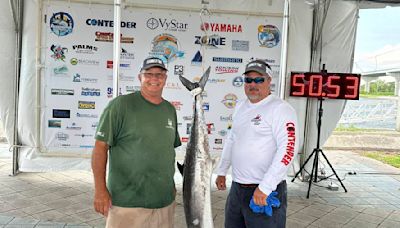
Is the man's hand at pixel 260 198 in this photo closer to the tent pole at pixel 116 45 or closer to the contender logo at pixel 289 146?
the contender logo at pixel 289 146

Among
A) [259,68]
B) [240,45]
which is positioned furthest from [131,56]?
[259,68]

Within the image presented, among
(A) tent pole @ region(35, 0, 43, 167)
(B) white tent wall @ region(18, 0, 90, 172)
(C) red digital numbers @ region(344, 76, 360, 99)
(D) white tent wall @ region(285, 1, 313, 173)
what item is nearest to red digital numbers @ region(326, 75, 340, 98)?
(C) red digital numbers @ region(344, 76, 360, 99)

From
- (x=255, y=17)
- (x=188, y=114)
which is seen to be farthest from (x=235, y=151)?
(x=255, y=17)

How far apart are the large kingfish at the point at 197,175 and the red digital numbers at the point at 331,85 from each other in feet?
11.1

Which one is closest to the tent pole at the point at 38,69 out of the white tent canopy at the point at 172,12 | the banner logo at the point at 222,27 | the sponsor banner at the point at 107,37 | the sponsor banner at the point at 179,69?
the white tent canopy at the point at 172,12

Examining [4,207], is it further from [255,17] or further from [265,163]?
[255,17]

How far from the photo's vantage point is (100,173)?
6.82 feet

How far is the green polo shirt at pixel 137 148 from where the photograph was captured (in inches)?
83.0

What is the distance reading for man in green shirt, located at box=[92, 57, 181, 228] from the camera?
2088 millimetres

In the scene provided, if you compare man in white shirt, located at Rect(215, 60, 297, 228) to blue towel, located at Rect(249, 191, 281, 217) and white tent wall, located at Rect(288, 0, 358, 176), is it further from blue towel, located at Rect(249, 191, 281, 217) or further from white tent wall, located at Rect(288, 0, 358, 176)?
white tent wall, located at Rect(288, 0, 358, 176)

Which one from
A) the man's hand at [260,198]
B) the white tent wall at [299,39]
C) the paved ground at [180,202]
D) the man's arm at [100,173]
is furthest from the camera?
the white tent wall at [299,39]

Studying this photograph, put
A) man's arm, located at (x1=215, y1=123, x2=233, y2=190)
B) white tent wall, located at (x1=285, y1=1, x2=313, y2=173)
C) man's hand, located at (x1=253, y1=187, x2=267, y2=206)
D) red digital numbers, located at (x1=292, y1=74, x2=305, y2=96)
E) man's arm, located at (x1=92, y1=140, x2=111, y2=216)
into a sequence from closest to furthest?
man's arm, located at (x1=92, y1=140, x2=111, y2=216) < man's hand, located at (x1=253, y1=187, x2=267, y2=206) < man's arm, located at (x1=215, y1=123, x2=233, y2=190) < red digital numbers, located at (x1=292, y1=74, x2=305, y2=96) < white tent wall, located at (x1=285, y1=1, x2=313, y2=173)

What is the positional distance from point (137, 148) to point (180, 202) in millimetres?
2569

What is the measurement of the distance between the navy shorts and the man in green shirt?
0.48m
